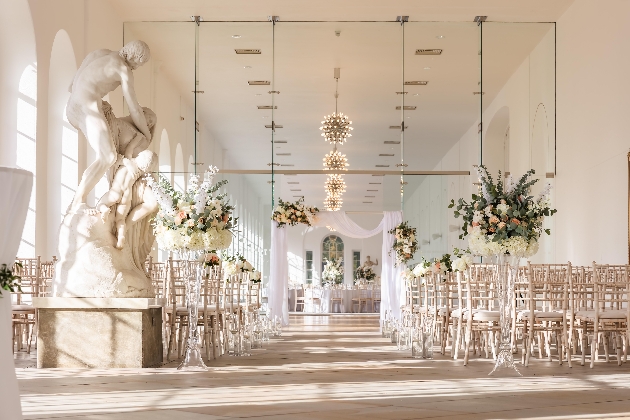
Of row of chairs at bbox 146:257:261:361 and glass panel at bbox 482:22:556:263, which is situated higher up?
glass panel at bbox 482:22:556:263

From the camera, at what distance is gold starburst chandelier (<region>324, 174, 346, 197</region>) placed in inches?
661

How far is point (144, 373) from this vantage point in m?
6.84

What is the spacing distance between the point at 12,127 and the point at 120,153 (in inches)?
102

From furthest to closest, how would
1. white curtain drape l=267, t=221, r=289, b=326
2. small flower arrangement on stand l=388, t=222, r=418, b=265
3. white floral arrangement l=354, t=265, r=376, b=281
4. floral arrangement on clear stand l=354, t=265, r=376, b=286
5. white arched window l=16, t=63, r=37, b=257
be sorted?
1. white floral arrangement l=354, t=265, r=376, b=281
2. floral arrangement on clear stand l=354, t=265, r=376, b=286
3. white curtain drape l=267, t=221, r=289, b=326
4. small flower arrangement on stand l=388, t=222, r=418, b=265
5. white arched window l=16, t=63, r=37, b=257

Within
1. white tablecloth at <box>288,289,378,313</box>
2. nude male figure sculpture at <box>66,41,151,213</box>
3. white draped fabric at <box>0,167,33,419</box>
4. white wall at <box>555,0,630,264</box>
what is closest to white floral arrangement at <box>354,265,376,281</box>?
white tablecloth at <box>288,289,378,313</box>

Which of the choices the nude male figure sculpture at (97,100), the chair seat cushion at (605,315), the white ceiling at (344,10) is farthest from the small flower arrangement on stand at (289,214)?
the chair seat cushion at (605,315)

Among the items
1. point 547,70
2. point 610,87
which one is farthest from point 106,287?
point 547,70

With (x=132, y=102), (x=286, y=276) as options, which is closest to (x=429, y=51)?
(x=286, y=276)

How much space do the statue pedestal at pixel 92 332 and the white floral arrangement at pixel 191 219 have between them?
0.66 metres

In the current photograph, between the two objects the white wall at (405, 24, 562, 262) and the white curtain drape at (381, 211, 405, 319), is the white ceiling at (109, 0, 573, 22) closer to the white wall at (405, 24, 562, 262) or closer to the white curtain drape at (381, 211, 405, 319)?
the white wall at (405, 24, 562, 262)

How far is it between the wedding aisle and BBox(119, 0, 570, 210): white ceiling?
7.73 metres

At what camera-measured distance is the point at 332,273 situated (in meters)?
33.3

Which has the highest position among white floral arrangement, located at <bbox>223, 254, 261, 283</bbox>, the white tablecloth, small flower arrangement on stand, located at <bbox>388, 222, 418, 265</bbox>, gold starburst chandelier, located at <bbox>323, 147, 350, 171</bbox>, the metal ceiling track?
gold starburst chandelier, located at <bbox>323, 147, 350, 171</bbox>

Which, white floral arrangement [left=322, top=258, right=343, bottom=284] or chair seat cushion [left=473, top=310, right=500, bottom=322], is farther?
white floral arrangement [left=322, top=258, right=343, bottom=284]
